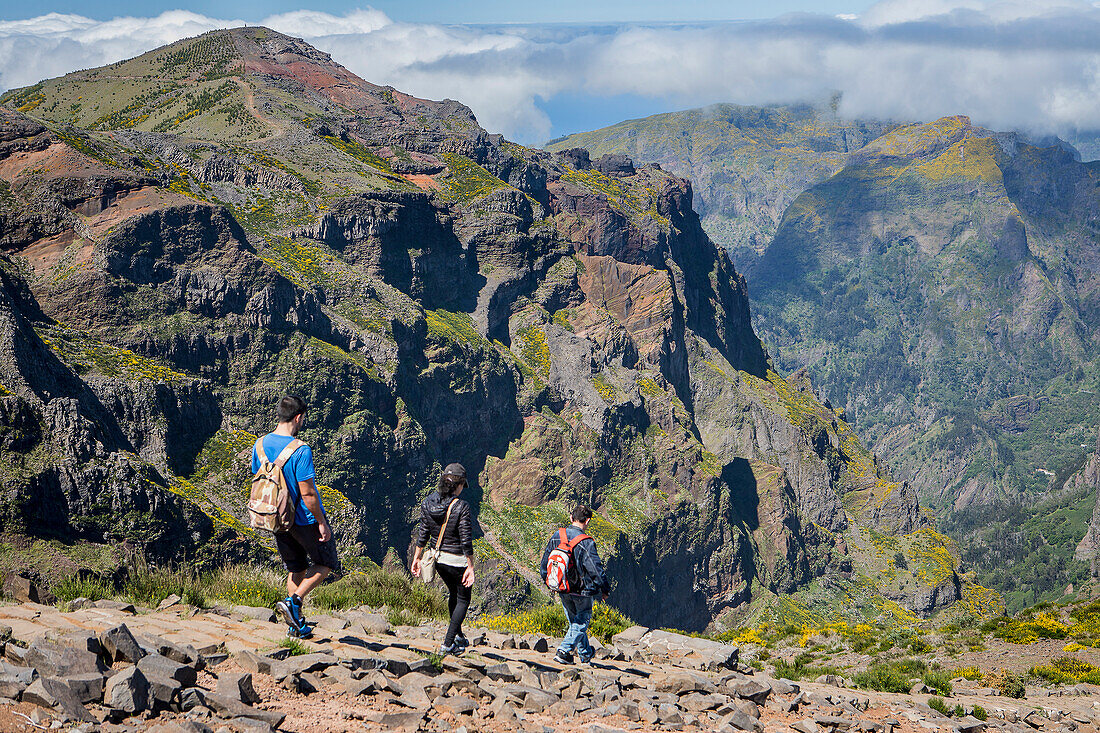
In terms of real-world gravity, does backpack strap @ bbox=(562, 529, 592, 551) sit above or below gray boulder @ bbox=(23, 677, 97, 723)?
above

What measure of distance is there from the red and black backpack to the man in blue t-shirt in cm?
482

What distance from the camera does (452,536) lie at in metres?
15.8

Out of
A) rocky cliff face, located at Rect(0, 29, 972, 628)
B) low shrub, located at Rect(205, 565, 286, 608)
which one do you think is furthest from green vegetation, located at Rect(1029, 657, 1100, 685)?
rocky cliff face, located at Rect(0, 29, 972, 628)

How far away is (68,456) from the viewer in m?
73.9

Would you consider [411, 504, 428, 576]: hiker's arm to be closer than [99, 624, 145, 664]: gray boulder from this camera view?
No

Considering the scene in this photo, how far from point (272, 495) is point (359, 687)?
11.5ft

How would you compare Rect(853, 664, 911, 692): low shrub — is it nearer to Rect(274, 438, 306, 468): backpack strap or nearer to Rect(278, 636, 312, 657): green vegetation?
Rect(278, 636, 312, 657): green vegetation

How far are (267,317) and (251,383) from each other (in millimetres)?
11562

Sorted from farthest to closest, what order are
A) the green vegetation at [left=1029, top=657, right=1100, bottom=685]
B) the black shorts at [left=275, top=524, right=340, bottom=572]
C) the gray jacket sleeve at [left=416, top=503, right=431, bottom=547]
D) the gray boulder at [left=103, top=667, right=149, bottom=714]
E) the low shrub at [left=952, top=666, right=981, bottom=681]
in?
the low shrub at [left=952, top=666, right=981, bottom=681] → the green vegetation at [left=1029, top=657, right=1100, bottom=685] → the gray jacket sleeve at [left=416, top=503, right=431, bottom=547] → the black shorts at [left=275, top=524, right=340, bottom=572] → the gray boulder at [left=103, top=667, right=149, bottom=714]

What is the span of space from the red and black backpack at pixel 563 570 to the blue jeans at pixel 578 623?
0.25m

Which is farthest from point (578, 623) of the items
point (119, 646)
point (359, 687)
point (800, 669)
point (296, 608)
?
point (800, 669)

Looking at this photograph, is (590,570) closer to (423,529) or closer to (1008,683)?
(423,529)

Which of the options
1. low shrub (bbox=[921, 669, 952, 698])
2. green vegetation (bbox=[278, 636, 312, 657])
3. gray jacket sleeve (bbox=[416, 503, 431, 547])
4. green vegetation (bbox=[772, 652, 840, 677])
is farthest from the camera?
green vegetation (bbox=[772, 652, 840, 677])

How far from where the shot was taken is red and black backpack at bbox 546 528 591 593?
18.0 m
